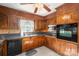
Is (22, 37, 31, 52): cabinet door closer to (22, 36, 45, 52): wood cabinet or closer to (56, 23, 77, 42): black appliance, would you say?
(22, 36, 45, 52): wood cabinet

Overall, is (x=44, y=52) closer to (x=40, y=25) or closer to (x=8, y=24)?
(x=40, y=25)

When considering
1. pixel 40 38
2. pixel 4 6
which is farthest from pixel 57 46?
pixel 4 6

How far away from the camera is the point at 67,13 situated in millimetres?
2018

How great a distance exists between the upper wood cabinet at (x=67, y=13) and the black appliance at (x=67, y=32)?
0.08m

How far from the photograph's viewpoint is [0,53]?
2.06 meters

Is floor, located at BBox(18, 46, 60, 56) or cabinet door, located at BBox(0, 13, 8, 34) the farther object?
floor, located at BBox(18, 46, 60, 56)

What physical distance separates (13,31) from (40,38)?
515 millimetres

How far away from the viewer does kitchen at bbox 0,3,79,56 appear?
1.99m

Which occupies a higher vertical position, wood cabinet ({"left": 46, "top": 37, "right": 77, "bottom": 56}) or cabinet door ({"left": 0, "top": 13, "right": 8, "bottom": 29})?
cabinet door ({"left": 0, "top": 13, "right": 8, "bottom": 29})

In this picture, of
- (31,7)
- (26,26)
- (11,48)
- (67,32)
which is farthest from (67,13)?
(11,48)

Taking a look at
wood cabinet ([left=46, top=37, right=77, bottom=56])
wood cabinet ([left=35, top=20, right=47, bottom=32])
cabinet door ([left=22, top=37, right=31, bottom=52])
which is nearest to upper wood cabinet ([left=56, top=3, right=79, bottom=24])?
wood cabinet ([left=35, top=20, right=47, bottom=32])

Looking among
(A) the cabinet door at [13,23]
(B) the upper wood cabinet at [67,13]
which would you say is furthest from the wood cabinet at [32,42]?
(B) the upper wood cabinet at [67,13]

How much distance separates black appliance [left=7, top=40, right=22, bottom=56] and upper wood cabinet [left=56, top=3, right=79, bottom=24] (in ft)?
2.74

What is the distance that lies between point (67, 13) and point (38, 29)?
60 centimetres
